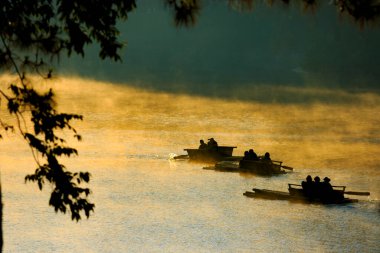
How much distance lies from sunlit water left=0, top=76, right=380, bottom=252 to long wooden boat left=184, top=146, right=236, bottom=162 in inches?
42.9

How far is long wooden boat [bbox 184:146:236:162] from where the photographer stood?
68.8m

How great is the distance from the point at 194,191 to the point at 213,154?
25.5 ft

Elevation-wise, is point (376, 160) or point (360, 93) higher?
point (360, 93)

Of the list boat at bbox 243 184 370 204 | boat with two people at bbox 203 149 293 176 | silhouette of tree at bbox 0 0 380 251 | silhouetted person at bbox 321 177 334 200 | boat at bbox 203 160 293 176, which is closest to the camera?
silhouette of tree at bbox 0 0 380 251

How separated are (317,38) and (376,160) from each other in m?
117

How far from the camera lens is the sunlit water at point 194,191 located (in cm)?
4419

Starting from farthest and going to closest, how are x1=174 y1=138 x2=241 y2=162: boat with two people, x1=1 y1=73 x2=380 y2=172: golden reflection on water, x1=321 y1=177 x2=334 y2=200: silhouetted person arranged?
1. x1=1 y1=73 x2=380 y2=172: golden reflection on water
2. x1=174 y1=138 x2=241 y2=162: boat with two people
3. x1=321 y1=177 x2=334 y2=200: silhouetted person

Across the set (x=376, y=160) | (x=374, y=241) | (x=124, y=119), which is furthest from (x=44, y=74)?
(x=124, y=119)

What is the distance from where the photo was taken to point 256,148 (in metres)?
90.5

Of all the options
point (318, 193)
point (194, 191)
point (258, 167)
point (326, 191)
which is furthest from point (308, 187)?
point (194, 191)

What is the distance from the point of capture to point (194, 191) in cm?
6203

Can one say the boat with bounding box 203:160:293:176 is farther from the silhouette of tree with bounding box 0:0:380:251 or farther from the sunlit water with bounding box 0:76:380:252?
the silhouette of tree with bounding box 0:0:380:251

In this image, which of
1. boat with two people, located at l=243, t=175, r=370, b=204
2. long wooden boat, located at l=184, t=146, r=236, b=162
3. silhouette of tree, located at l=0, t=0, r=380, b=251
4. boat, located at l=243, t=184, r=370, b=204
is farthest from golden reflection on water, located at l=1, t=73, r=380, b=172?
silhouette of tree, located at l=0, t=0, r=380, b=251

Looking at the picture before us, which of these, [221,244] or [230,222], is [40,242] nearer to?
[221,244]
